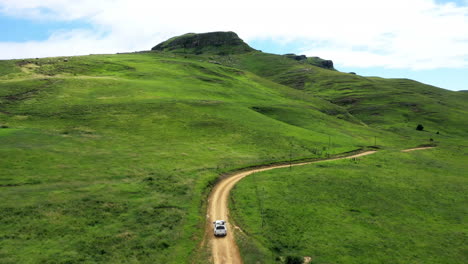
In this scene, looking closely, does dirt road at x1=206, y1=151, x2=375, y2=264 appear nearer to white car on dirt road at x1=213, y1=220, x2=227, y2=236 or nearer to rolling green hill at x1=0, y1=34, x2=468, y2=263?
white car on dirt road at x1=213, y1=220, x2=227, y2=236

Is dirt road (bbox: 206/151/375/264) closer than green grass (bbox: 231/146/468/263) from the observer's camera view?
Yes

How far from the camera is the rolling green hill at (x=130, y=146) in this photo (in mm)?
36969

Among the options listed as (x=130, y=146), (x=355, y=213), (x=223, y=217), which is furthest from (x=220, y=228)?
(x=130, y=146)

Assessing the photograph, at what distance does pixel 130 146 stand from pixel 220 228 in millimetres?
40011

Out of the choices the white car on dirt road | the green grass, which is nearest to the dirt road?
the white car on dirt road

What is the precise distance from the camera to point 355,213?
2007 inches

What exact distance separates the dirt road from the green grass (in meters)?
1.60

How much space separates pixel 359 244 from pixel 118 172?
1695 inches

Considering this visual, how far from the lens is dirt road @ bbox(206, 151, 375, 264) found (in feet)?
118

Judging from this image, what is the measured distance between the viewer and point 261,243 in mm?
39219

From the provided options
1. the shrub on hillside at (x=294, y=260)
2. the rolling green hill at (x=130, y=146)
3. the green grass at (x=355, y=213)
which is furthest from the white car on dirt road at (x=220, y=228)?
the shrub on hillside at (x=294, y=260)

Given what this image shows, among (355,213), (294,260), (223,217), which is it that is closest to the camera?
(294,260)

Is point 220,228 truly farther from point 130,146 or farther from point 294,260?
point 130,146

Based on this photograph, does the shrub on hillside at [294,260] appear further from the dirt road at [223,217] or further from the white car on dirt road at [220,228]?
the white car on dirt road at [220,228]
